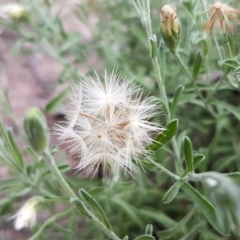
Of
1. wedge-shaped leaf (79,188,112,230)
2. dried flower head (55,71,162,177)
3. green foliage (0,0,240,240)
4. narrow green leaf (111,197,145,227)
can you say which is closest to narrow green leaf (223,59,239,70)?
green foliage (0,0,240,240)

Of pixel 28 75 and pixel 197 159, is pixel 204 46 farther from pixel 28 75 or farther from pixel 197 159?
pixel 28 75

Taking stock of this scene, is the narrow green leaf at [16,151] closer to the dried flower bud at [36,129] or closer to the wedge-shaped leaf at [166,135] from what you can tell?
the dried flower bud at [36,129]

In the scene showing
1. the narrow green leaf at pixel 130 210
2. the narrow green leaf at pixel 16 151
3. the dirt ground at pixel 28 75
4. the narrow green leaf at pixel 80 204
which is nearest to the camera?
the narrow green leaf at pixel 80 204

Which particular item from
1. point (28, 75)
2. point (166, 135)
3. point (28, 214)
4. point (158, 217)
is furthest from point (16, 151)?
point (28, 75)

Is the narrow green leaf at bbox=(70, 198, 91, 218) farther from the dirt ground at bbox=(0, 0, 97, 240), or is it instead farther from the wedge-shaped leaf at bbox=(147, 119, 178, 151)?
the dirt ground at bbox=(0, 0, 97, 240)

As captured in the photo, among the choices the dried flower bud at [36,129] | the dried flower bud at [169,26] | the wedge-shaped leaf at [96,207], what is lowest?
the wedge-shaped leaf at [96,207]

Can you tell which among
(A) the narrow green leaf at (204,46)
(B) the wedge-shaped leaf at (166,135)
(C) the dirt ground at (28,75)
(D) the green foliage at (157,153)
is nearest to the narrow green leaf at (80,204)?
(D) the green foliage at (157,153)

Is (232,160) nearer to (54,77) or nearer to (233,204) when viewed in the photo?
(233,204)
